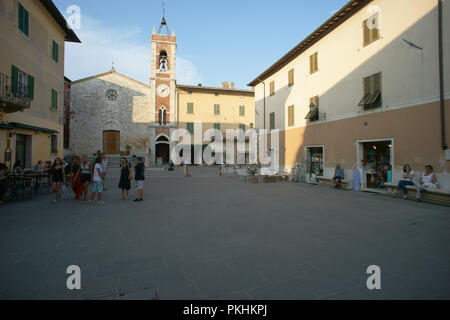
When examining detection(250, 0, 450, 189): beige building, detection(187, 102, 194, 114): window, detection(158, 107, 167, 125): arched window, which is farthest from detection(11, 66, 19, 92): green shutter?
detection(187, 102, 194, 114): window

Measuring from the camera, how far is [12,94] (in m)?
10.6

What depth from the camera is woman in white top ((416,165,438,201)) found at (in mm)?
8052

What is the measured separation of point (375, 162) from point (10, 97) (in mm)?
16557

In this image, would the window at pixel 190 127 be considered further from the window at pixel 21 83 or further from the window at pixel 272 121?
the window at pixel 21 83

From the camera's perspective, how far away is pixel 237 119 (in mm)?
35156

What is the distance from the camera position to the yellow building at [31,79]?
10453 mm

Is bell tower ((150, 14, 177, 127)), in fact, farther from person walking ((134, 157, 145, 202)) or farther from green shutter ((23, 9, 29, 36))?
person walking ((134, 157, 145, 202))

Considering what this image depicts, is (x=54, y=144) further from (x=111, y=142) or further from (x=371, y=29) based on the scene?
(x=371, y=29)

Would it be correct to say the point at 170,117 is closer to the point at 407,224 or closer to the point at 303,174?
the point at 303,174

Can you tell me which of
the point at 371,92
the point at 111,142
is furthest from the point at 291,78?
the point at 111,142

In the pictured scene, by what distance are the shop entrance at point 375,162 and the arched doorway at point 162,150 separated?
24337 millimetres

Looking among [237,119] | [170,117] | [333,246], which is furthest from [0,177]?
[237,119]

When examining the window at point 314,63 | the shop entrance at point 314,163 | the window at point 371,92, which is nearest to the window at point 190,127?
the shop entrance at point 314,163

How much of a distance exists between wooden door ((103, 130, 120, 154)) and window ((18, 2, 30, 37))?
62.3 feet
